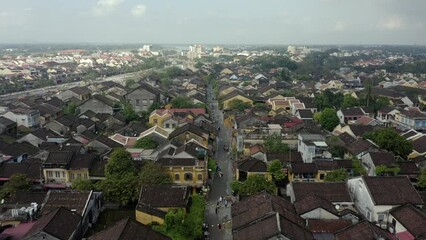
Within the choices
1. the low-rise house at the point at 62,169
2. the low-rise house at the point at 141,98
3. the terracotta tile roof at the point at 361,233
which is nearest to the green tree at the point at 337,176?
the terracotta tile roof at the point at 361,233

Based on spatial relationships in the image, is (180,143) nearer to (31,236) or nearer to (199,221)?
(199,221)

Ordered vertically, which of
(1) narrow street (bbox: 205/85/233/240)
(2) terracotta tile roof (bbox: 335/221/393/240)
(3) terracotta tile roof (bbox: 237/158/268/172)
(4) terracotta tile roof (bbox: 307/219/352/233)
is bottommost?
(1) narrow street (bbox: 205/85/233/240)

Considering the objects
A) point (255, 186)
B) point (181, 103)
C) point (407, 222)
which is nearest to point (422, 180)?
point (407, 222)

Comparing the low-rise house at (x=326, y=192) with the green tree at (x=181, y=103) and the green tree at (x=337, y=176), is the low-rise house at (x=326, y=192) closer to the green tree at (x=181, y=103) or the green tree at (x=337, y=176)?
the green tree at (x=337, y=176)

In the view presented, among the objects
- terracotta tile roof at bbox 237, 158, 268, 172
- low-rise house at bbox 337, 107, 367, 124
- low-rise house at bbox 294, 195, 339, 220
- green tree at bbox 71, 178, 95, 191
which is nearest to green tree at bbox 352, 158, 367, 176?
terracotta tile roof at bbox 237, 158, 268, 172

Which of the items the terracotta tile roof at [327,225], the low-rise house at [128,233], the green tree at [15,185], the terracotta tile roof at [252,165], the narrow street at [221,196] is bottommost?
the narrow street at [221,196]

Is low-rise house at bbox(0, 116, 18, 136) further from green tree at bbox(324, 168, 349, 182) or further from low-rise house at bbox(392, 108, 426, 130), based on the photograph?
low-rise house at bbox(392, 108, 426, 130)

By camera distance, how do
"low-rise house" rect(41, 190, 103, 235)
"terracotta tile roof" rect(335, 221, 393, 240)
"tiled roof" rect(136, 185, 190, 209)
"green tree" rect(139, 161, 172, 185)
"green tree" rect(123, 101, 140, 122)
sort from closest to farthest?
"terracotta tile roof" rect(335, 221, 393, 240) < "low-rise house" rect(41, 190, 103, 235) < "tiled roof" rect(136, 185, 190, 209) < "green tree" rect(139, 161, 172, 185) < "green tree" rect(123, 101, 140, 122)
